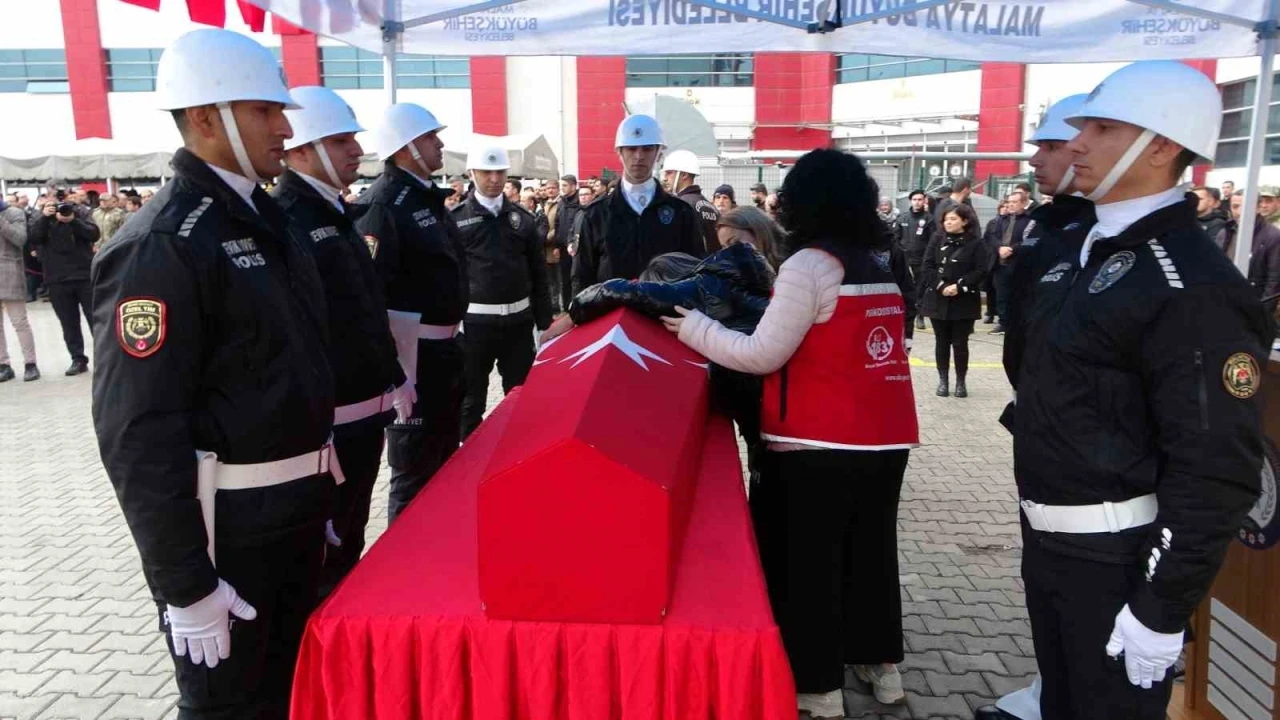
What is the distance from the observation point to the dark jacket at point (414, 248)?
11.7 feet

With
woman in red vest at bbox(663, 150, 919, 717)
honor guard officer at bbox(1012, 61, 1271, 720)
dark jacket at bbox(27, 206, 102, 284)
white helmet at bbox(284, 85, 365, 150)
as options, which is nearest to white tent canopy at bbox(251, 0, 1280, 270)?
white helmet at bbox(284, 85, 365, 150)

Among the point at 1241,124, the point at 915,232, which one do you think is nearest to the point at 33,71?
the point at 915,232

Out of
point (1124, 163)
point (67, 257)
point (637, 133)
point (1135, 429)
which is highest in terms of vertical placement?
point (637, 133)

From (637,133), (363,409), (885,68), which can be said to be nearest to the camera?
(363,409)

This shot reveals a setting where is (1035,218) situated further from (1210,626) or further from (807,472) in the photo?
(1210,626)

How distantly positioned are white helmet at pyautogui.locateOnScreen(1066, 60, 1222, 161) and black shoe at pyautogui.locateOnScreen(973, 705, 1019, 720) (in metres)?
1.90

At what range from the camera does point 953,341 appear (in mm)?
7629

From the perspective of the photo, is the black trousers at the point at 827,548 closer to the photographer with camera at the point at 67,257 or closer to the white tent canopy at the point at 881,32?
the white tent canopy at the point at 881,32

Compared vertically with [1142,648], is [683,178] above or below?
above

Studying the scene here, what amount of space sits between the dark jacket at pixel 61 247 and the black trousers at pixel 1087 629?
9227 mm

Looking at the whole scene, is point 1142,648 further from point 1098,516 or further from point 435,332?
point 435,332

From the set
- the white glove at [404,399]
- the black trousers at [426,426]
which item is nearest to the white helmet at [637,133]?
the black trousers at [426,426]

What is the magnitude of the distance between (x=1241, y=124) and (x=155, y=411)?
19.6m

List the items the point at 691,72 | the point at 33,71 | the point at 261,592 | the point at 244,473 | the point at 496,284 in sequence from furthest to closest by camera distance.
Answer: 1. the point at 691,72
2. the point at 33,71
3. the point at 496,284
4. the point at 261,592
5. the point at 244,473
